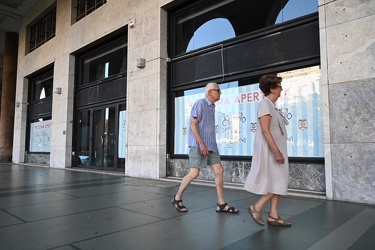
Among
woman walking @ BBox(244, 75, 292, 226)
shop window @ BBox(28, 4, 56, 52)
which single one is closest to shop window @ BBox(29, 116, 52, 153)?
Answer: shop window @ BBox(28, 4, 56, 52)

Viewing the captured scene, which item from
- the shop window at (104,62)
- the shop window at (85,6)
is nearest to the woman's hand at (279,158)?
the shop window at (104,62)

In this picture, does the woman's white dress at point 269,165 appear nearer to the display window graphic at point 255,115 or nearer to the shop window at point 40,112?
the display window graphic at point 255,115

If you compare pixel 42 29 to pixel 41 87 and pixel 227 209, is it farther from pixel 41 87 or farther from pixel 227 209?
pixel 227 209

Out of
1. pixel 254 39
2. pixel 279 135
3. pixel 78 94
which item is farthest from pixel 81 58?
pixel 279 135

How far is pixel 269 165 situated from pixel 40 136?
555 inches

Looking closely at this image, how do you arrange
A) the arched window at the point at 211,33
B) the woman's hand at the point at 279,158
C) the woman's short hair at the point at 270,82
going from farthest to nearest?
1. the arched window at the point at 211,33
2. the woman's short hair at the point at 270,82
3. the woman's hand at the point at 279,158

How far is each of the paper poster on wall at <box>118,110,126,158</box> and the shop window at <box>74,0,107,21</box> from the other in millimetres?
4433

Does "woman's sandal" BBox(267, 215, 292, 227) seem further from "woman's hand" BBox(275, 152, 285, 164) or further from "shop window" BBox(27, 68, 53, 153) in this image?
"shop window" BBox(27, 68, 53, 153)

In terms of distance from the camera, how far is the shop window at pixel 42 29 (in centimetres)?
1455

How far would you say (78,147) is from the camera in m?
11.7

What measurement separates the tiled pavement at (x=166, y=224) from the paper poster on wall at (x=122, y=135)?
4271 mm

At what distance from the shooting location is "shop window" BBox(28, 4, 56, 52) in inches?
573

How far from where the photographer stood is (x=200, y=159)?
3.87 m

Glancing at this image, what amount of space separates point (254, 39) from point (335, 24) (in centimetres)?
194
